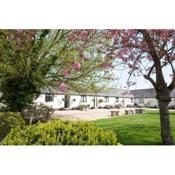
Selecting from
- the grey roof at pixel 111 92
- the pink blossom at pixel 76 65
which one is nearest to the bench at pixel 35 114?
the grey roof at pixel 111 92

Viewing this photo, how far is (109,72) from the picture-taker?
6641 millimetres

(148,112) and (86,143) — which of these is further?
(148,112)

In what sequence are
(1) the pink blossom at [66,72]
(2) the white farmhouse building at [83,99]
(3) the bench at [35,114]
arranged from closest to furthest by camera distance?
(3) the bench at [35,114] < (2) the white farmhouse building at [83,99] < (1) the pink blossom at [66,72]

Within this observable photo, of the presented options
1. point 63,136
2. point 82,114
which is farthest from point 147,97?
point 63,136

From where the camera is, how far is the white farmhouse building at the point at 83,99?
6531 mm

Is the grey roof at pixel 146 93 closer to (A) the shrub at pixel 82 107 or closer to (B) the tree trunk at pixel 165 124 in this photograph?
(B) the tree trunk at pixel 165 124

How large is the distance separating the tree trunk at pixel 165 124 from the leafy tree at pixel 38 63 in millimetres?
1537

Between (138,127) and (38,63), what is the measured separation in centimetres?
251

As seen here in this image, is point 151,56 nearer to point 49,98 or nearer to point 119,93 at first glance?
point 119,93

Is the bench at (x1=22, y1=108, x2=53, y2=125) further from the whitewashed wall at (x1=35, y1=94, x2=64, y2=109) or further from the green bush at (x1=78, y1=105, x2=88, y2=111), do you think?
the green bush at (x1=78, y1=105, x2=88, y2=111)

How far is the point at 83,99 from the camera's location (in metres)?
6.91
